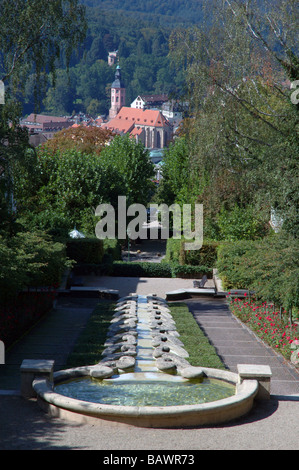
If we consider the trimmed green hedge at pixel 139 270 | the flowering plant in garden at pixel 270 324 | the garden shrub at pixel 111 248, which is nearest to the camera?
the flowering plant in garden at pixel 270 324

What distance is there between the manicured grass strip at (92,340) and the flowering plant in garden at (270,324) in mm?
3770

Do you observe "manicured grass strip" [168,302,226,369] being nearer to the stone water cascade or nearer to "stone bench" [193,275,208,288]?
the stone water cascade

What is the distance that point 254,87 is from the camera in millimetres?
24578

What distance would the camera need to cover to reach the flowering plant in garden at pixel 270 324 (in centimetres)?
1282

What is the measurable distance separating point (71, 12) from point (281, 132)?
868cm

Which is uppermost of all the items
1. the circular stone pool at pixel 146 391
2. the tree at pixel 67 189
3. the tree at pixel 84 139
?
the tree at pixel 84 139

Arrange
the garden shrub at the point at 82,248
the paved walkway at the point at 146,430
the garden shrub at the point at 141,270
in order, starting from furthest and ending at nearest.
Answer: the garden shrub at the point at 141,270
the garden shrub at the point at 82,248
the paved walkway at the point at 146,430

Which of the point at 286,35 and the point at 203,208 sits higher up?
the point at 286,35

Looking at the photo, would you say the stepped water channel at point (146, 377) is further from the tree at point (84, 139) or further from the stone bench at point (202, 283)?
the tree at point (84, 139)

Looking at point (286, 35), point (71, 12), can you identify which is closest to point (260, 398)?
point (71, 12)

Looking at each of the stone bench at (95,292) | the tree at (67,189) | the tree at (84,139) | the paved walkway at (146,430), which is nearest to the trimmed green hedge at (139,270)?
the tree at (67,189)

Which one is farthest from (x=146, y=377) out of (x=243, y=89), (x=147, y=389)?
(x=243, y=89)

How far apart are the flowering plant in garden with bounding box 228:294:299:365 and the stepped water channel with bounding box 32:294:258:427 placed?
2.25 metres
